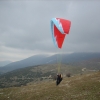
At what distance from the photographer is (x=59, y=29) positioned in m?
24.0

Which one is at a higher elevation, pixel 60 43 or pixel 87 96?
pixel 60 43

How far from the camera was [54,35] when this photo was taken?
88.5 feet

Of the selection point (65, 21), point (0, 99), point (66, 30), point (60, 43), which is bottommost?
point (0, 99)

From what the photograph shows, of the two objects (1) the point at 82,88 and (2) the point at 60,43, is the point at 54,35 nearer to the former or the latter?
(2) the point at 60,43

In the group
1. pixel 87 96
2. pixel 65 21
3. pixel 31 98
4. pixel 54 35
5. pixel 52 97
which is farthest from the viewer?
pixel 31 98

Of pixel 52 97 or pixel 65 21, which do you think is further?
pixel 52 97

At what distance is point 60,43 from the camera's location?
25688 mm

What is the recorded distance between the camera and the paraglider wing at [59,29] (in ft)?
76.9

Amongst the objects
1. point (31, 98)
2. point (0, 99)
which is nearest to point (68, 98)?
point (31, 98)

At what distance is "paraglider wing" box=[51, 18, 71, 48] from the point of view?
23.4m

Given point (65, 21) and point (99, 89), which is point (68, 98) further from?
point (65, 21)

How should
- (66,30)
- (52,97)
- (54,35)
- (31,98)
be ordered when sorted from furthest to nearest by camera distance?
(31,98), (52,97), (54,35), (66,30)

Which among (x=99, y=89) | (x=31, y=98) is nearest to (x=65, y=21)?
(x=99, y=89)

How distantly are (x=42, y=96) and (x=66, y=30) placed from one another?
21541 mm
